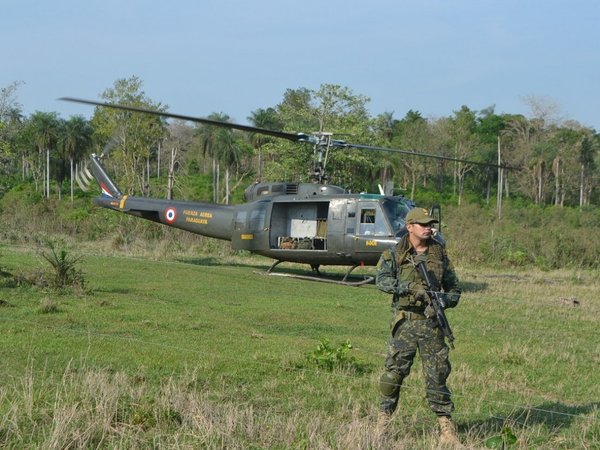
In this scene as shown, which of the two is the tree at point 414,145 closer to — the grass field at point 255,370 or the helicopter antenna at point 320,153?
the helicopter antenna at point 320,153

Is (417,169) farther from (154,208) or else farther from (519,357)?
(519,357)

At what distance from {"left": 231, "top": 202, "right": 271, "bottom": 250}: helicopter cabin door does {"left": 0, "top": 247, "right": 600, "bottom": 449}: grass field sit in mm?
3529

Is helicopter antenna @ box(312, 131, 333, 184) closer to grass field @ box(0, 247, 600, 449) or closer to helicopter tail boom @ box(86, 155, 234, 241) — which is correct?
helicopter tail boom @ box(86, 155, 234, 241)

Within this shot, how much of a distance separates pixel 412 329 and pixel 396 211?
483 inches

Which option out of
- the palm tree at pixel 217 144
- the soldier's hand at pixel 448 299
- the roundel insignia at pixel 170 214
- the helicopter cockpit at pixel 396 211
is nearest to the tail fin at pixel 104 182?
the roundel insignia at pixel 170 214

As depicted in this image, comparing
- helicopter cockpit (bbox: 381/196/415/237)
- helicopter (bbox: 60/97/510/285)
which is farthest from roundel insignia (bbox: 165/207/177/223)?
helicopter cockpit (bbox: 381/196/415/237)

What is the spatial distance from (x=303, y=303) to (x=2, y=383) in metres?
8.46

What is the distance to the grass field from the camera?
5438 millimetres

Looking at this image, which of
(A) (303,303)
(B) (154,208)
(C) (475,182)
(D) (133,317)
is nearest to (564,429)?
(D) (133,317)

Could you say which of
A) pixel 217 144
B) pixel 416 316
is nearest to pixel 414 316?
pixel 416 316

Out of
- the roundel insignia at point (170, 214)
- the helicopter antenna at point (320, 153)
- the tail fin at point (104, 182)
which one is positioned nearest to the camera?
the helicopter antenna at point (320, 153)

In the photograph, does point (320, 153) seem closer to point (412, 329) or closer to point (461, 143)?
point (412, 329)

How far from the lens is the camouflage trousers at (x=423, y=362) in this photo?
242 inches

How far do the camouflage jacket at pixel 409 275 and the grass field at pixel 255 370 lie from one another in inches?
38.2
